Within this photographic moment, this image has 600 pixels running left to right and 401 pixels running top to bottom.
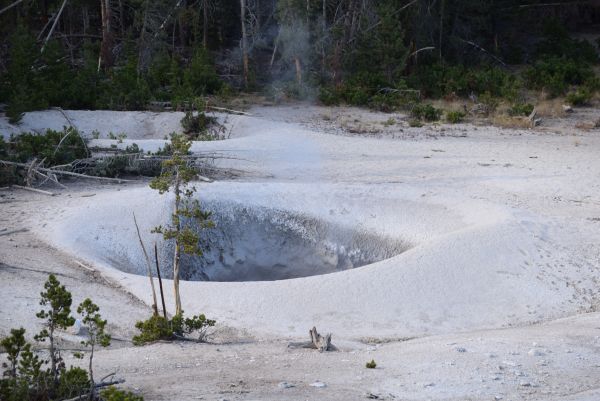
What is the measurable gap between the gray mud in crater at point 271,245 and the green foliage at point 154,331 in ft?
12.7

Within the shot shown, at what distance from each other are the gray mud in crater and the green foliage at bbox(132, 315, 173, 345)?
152 inches

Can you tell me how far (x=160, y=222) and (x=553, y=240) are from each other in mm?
4607

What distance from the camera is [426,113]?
1923 centimetres

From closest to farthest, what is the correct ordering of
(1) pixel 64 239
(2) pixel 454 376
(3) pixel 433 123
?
(2) pixel 454 376, (1) pixel 64 239, (3) pixel 433 123

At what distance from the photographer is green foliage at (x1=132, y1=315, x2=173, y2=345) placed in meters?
7.89

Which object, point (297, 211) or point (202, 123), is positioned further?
point (202, 123)

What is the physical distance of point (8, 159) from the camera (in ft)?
44.4

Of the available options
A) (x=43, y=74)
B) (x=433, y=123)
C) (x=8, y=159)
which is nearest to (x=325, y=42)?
(x=433, y=123)

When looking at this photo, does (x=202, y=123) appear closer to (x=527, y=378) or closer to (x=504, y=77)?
(x=504, y=77)

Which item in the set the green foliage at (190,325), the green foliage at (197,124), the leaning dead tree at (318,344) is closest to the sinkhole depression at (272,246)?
the green foliage at (190,325)

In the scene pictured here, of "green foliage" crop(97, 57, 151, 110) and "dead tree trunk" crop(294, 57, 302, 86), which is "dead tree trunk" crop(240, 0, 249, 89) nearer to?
"dead tree trunk" crop(294, 57, 302, 86)

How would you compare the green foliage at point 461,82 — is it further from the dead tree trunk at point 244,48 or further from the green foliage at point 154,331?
the green foliage at point 154,331

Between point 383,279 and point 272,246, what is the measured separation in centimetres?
271

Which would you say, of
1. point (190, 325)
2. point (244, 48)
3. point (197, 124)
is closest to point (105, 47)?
point (244, 48)
